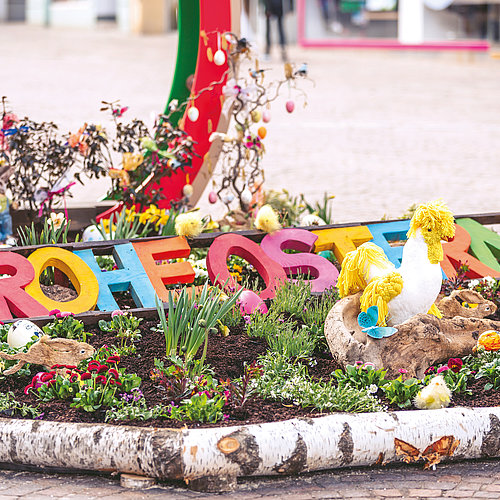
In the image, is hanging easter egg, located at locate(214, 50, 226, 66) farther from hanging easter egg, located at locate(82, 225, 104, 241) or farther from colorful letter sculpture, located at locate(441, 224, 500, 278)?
colorful letter sculpture, located at locate(441, 224, 500, 278)

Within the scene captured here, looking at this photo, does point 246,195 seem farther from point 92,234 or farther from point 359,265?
point 359,265

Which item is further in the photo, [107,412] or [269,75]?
[269,75]

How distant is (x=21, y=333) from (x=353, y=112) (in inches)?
394

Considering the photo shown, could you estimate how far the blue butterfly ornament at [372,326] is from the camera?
13.4 feet

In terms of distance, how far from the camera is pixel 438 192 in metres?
8.81

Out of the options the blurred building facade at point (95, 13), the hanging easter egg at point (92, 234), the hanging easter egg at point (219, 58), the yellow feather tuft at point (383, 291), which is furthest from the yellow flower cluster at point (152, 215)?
the blurred building facade at point (95, 13)

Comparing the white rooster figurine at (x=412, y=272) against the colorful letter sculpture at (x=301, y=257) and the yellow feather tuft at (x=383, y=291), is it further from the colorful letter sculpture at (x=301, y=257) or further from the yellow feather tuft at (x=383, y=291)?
the colorful letter sculpture at (x=301, y=257)

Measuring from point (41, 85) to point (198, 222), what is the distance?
11218 millimetres

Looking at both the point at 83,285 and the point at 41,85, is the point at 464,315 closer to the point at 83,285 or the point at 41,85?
the point at 83,285

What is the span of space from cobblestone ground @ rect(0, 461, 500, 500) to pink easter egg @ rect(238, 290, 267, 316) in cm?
135

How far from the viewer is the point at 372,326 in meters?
4.11

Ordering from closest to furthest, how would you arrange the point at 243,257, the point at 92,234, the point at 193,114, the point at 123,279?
the point at 123,279, the point at 243,257, the point at 92,234, the point at 193,114

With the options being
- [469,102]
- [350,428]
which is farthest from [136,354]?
[469,102]

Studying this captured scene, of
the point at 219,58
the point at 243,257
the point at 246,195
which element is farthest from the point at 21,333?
the point at 219,58
